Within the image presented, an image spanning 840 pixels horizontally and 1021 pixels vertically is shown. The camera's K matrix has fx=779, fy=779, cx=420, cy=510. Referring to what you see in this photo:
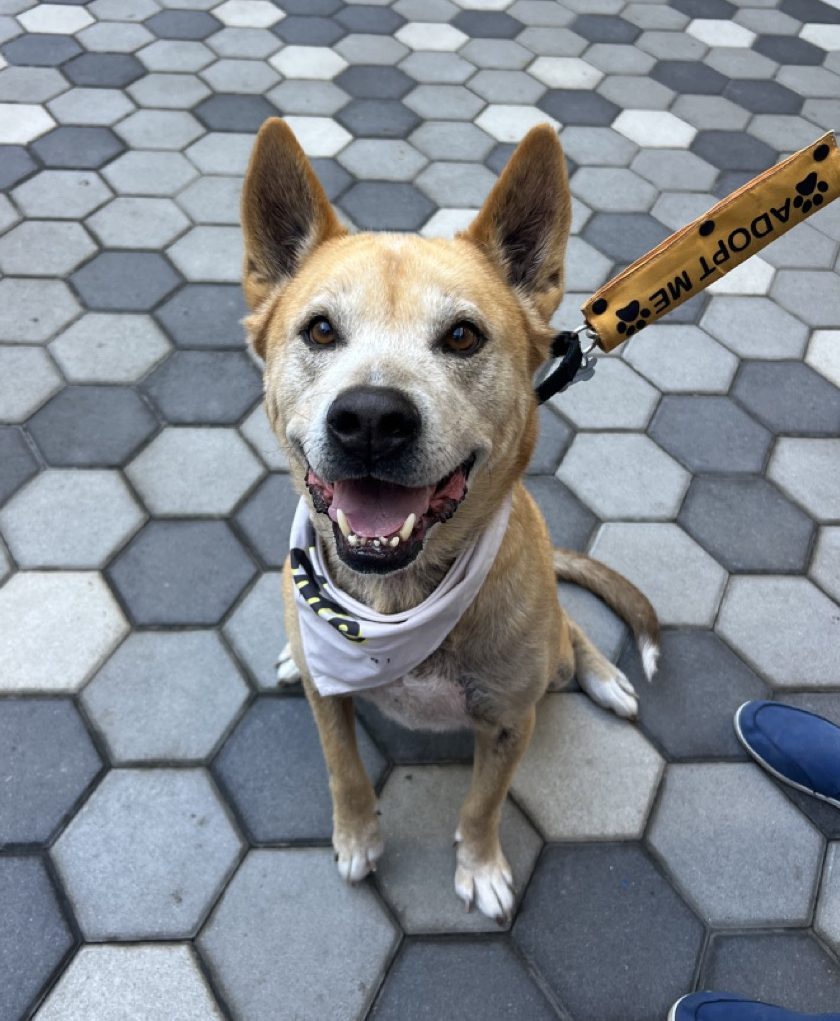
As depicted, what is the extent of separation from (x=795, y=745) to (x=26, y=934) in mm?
2346

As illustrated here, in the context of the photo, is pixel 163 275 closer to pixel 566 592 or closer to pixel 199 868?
pixel 566 592

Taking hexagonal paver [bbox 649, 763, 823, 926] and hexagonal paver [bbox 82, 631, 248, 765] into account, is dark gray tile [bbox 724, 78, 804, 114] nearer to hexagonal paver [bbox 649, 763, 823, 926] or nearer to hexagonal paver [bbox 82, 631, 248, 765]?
hexagonal paver [bbox 649, 763, 823, 926]

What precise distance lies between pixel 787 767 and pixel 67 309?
12.3 ft

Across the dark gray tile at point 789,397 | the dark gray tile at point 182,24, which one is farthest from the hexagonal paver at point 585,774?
the dark gray tile at point 182,24

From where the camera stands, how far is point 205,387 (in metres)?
3.63

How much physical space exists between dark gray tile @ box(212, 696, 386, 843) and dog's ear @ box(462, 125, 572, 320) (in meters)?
1.54

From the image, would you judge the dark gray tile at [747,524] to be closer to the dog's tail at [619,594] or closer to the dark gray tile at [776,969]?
the dog's tail at [619,594]

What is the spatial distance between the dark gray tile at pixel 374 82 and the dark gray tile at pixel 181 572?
3781 millimetres

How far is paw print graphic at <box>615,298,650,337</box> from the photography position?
74.9 inches

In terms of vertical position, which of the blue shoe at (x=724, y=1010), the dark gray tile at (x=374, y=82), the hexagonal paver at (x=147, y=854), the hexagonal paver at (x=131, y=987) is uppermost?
the dark gray tile at (x=374, y=82)

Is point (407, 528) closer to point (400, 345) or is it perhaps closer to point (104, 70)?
point (400, 345)

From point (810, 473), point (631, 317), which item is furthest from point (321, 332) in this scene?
point (810, 473)

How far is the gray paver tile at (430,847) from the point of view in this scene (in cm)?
224

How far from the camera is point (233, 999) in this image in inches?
81.4
